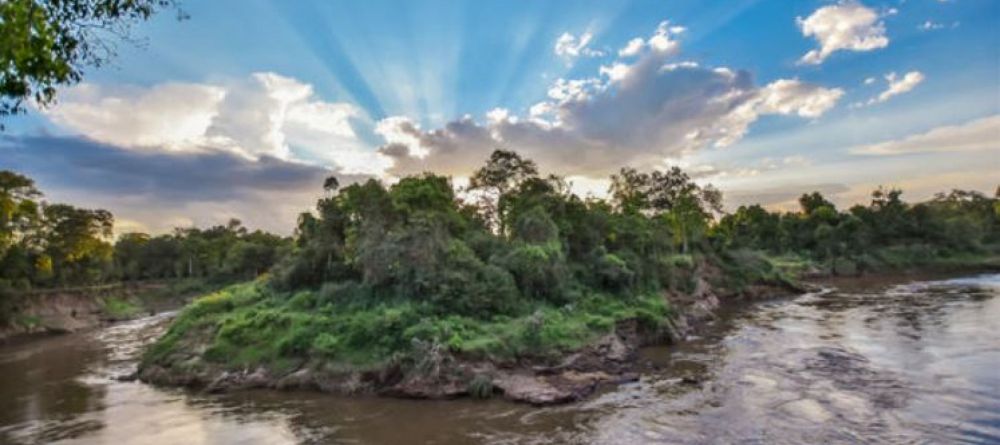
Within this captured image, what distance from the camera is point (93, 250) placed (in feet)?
195

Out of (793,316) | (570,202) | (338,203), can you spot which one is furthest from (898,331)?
(338,203)

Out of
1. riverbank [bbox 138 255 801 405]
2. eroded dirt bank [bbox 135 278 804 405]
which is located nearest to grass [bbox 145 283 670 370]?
riverbank [bbox 138 255 801 405]

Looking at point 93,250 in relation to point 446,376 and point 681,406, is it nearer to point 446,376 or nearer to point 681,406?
point 446,376

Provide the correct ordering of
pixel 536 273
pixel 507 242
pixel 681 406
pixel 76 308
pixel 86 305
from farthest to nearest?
pixel 86 305 → pixel 76 308 → pixel 507 242 → pixel 536 273 → pixel 681 406

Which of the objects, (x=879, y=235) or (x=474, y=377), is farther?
(x=879, y=235)

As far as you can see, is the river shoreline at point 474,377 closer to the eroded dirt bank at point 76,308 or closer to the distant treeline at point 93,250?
the distant treeline at point 93,250

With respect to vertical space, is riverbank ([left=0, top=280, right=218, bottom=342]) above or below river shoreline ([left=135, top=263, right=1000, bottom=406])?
above

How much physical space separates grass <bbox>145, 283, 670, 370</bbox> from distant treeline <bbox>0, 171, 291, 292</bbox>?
9.71 m

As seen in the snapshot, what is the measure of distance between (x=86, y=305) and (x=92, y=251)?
5884 millimetres

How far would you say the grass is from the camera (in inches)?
877

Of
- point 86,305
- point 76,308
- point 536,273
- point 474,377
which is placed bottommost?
point 474,377

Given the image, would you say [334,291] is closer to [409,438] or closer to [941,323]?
[409,438]

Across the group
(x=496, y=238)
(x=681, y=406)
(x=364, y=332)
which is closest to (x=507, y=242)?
(x=496, y=238)

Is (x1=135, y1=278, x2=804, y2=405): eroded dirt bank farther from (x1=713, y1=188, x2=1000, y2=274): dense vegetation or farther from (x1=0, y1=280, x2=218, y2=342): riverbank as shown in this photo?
(x1=713, y1=188, x2=1000, y2=274): dense vegetation
